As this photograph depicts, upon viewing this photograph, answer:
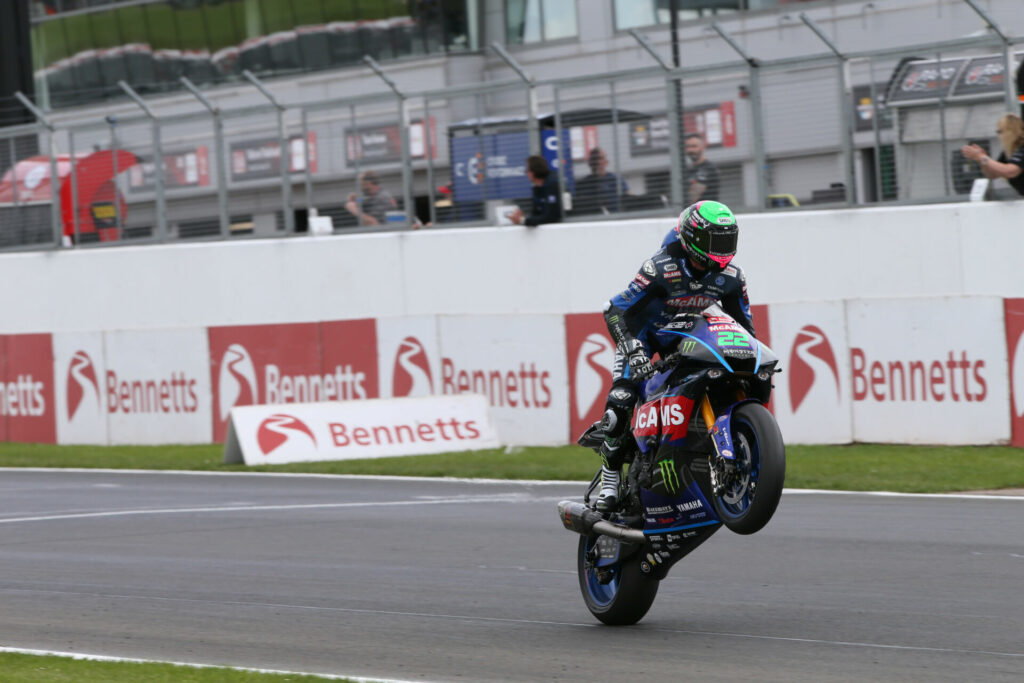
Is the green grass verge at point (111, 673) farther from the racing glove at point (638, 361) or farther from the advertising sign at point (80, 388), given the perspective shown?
the advertising sign at point (80, 388)

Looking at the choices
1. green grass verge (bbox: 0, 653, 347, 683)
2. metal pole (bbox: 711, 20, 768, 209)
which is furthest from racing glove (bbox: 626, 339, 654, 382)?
metal pole (bbox: 711, 20, 768, 209)

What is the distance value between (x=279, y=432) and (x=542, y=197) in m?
4.45

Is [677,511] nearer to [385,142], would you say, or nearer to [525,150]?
[525,150]

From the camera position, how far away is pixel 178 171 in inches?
941

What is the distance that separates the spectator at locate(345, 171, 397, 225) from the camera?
22.2 m

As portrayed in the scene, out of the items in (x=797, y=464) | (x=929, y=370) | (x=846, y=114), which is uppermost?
(x=846, y=114)

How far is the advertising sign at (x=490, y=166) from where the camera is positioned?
20891 mm

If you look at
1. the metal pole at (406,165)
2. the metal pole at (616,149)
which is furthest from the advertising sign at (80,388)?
the metal pole at (616,149)

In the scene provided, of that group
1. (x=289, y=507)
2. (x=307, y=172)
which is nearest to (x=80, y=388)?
(x=307, y=172)

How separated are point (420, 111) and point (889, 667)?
15.7 meters

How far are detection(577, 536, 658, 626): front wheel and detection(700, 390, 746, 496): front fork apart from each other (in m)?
0.82

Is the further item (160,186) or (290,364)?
(160,186)

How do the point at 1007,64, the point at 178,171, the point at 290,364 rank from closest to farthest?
the point at 1007,64, the point at 290,364, the point at 178,171

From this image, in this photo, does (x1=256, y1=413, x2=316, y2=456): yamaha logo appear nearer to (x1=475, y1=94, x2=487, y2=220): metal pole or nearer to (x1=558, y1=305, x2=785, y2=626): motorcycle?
(x1=475, y1=94, x2=487, y2=220): metal pole
